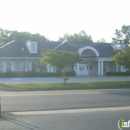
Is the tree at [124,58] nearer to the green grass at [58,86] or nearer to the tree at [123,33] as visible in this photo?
the green grass at [58,86]

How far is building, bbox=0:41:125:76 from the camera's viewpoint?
47688 millimetres

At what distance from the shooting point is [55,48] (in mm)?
51219

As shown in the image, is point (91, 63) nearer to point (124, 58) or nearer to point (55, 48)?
point (55, 48)

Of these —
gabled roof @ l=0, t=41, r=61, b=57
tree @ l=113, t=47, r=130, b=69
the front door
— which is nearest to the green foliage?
gabled roof @ l=0, t=41, r=61, b=57

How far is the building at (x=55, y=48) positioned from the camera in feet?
156

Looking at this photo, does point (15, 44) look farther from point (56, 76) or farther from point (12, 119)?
point (12, 119)

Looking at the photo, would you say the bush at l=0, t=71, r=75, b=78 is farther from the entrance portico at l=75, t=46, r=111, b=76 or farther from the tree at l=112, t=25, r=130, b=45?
the tree at l=112, t=25, r=130, b=45

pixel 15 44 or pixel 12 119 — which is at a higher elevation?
pixel 15 44

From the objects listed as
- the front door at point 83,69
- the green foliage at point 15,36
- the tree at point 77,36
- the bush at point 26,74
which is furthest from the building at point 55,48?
the tree at point 77,36

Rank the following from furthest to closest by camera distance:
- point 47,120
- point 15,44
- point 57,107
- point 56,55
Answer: point 15,44
point 56,55
point 57,107
point 47,120

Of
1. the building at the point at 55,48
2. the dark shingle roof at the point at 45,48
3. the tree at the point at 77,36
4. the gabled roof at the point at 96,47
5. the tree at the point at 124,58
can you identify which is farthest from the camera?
the tree at the point at 77,36

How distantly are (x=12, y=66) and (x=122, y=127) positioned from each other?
39.6 meters

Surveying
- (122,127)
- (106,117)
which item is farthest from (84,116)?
(122,127)

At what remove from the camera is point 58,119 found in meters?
10.6
